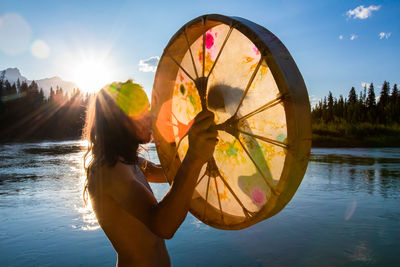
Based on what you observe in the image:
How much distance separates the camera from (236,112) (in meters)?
1.55

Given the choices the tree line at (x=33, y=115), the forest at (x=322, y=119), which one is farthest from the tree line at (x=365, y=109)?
the tree line at (x=33, y=115)

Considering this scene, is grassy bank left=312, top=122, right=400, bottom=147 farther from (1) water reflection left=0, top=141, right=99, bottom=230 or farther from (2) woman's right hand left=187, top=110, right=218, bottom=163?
(2) woman's right hand left=187, top=110, right=218, bottom=163

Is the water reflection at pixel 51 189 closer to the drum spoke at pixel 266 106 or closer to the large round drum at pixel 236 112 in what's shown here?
the large round drum at pixel 236 112

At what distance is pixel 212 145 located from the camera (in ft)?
3.94

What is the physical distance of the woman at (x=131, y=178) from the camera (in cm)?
117

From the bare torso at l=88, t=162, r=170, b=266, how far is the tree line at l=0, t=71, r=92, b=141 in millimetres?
52771

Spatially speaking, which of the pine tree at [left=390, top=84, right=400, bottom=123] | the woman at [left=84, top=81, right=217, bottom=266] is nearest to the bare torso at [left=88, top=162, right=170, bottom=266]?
the woman at [left=84, top=81, right=217, bottom=266]

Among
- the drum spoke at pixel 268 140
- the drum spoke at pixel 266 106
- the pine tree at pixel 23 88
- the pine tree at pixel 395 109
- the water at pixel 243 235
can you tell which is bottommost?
the water at pixel 243 235

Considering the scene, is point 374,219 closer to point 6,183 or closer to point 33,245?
point 33,245

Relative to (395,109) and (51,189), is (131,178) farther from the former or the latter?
(395,109)

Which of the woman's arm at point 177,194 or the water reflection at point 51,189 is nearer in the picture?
the woman's arm at point 177,194

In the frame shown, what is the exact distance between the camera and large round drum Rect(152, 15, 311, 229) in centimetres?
123

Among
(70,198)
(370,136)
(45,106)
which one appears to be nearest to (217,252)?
(70,198)

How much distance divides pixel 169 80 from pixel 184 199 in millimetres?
1077
